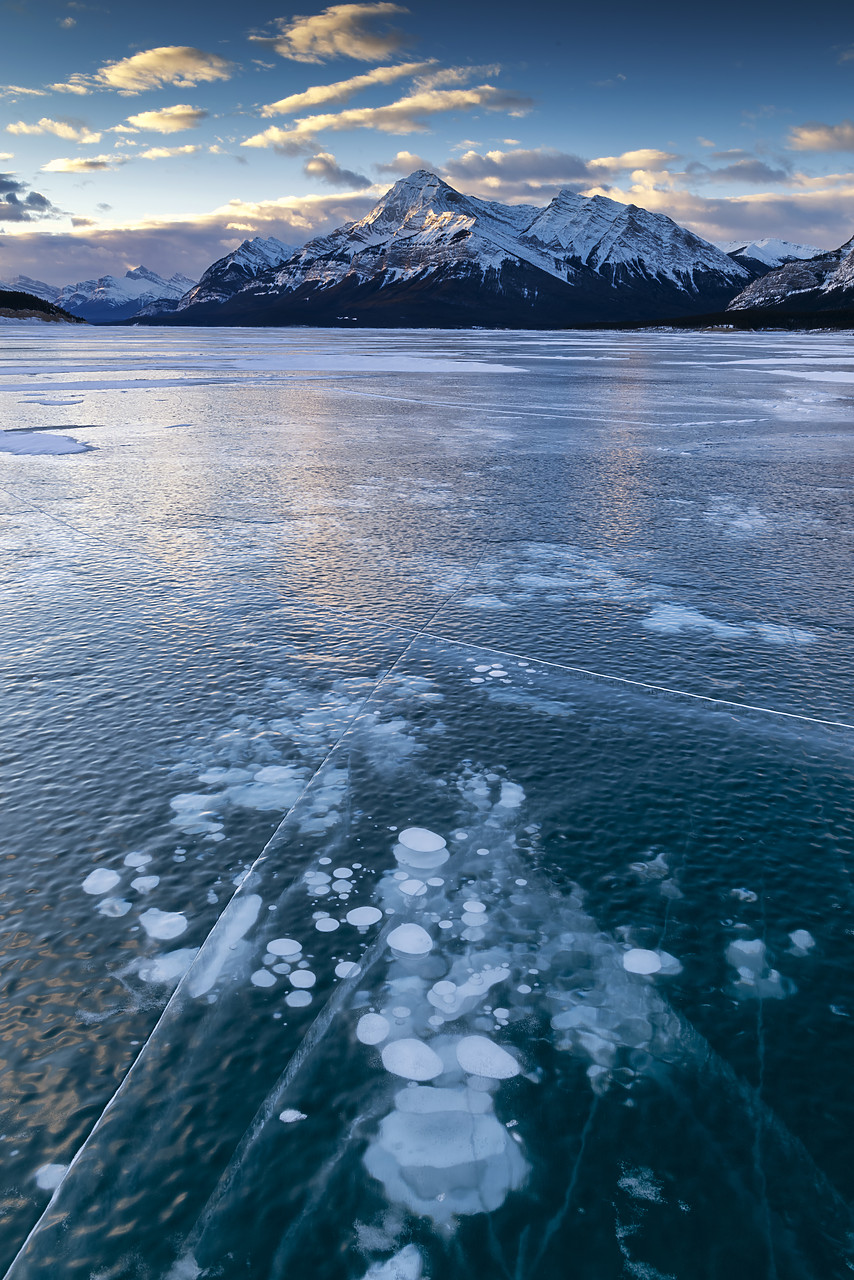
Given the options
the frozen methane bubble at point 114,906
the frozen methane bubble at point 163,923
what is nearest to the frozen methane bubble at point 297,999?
the frozen methane bubble at point 163,923

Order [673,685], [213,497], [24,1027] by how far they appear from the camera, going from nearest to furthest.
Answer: [24,1027] → [673,685] → [213,497]

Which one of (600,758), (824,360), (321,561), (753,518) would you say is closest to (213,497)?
(321,561)

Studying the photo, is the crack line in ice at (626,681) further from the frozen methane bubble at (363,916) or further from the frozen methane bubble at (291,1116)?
the frozen methane bubble at (291,1116)

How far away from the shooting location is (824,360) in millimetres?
52500

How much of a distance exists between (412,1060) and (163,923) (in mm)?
1569

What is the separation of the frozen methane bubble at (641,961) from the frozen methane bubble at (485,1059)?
83 cm

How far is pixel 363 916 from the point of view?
4.46 metres

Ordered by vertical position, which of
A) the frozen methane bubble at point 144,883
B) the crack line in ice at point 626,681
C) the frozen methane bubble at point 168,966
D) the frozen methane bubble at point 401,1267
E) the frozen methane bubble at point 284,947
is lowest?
the frozen methane bubble at point 401,1267

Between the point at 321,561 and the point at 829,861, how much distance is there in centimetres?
671

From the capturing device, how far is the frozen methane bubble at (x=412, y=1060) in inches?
141

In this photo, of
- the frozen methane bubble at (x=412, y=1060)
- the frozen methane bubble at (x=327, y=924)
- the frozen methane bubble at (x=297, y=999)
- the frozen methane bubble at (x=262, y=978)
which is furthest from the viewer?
the frozen methane bubble at (x=327, y=924)

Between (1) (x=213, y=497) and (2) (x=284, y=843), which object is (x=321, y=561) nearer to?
(1) (x=213, y=497)

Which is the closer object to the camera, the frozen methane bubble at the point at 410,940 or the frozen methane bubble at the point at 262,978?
the frozen methane bubble at the point at 262,978

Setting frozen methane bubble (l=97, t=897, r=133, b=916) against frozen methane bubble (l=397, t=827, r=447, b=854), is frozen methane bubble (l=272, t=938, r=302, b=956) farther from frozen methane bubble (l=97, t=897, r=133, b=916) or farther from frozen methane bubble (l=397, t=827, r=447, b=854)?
frozen methane bubble (l=397, t=827, r=447, b=854)
